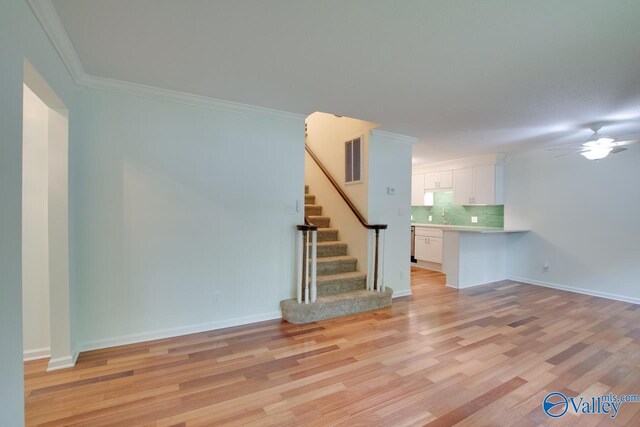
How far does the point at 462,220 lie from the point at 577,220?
2051 millimetres

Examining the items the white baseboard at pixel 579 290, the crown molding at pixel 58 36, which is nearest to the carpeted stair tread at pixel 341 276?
the crown molding at pixel 58 36

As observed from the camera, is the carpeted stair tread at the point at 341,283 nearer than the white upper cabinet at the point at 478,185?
Yes

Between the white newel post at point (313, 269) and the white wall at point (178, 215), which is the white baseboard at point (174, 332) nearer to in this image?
the white wall at point (178, 215)

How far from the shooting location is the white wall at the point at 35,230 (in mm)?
2424

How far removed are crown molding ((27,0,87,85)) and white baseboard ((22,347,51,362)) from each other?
2.30m

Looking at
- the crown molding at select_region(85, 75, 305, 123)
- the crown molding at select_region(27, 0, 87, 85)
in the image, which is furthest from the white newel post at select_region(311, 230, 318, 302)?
the crown molding at select_region(27, 0, 87, 85)

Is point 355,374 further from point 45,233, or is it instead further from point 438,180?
point 438,180

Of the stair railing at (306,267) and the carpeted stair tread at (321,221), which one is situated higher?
the carpeted stair tread at (321,221)

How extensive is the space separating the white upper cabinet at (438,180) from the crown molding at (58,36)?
20.4 feet

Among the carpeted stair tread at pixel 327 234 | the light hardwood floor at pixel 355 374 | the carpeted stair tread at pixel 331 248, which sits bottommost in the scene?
the light hardwood floor at pixel 355 374

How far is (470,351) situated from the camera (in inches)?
105

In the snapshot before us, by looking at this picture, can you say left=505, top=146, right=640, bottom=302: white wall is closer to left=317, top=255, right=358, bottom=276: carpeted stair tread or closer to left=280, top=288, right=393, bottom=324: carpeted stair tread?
left=280, top=288, right=393, bottom=324: carpeted stair tread

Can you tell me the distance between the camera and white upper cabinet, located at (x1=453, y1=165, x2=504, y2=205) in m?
5.63
